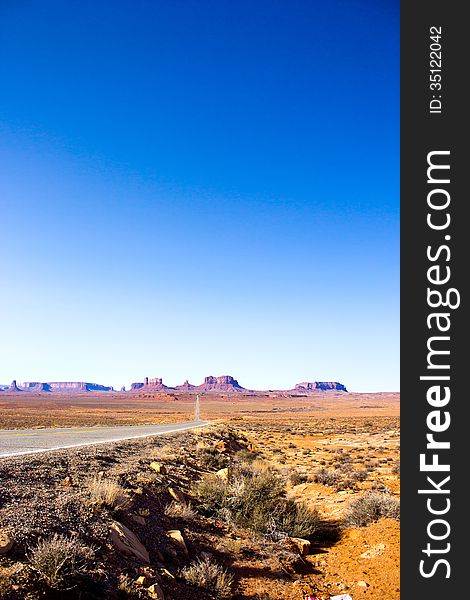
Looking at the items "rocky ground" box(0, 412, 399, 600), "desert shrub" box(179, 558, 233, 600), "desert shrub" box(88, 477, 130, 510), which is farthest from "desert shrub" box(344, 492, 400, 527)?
"desert shrub" box(88, 477, 130, 510)

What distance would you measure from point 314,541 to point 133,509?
449 cm

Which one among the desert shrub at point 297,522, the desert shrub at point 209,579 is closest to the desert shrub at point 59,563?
the desert shrub at point 209,579

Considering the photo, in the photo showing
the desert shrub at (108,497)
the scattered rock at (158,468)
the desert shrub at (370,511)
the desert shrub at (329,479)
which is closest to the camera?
the desert shrub at (108,497)

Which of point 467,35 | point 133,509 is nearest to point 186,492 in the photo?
point 133,509

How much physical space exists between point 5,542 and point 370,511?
892 centimetres

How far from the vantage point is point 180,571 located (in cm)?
635

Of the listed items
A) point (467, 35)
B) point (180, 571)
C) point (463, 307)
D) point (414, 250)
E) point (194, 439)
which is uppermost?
point (467, 35)

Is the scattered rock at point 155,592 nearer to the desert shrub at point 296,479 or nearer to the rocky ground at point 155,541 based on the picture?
the rocky ground at point 155,541

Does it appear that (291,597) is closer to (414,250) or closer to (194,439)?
(414,250)

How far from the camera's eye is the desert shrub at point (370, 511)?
10555 mm

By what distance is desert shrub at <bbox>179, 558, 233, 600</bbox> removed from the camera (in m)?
6.00

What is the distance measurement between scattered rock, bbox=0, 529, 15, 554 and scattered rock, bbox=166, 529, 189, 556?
328cm

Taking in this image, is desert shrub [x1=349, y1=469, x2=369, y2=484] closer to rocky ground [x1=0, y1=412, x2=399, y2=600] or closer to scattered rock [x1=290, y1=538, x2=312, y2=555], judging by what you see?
rocky ground [x1=0, y1=412, x2=399, y2=600]

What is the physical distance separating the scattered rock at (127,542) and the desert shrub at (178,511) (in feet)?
6.74
